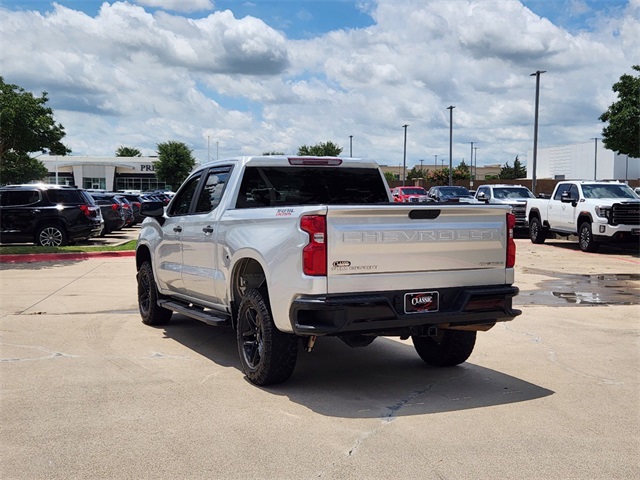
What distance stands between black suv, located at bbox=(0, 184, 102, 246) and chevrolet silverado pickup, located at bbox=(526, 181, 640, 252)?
14.0 metres

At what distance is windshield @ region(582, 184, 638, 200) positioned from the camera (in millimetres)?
20516

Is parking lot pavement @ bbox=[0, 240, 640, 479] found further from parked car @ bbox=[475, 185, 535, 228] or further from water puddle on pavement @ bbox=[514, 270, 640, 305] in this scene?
parked car @ bbox=[475, 185, 535, 228]

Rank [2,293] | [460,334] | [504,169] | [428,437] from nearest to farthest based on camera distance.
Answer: [428,437]
[460,334]
[2,293]
[504,169]

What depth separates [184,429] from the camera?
5.09 meters

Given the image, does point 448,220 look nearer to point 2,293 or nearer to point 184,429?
point 184,429

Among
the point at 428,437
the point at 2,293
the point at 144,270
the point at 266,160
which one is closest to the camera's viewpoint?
the point at 428,437

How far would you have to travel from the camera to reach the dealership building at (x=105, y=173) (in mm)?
98562

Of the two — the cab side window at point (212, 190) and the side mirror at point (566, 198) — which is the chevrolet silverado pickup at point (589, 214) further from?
the cab side window at point (212, 190)

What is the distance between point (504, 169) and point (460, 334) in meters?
134

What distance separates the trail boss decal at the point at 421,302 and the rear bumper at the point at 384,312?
39mm

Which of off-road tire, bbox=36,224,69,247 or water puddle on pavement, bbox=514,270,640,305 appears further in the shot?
off-road tire, bbox=36,224,69,247

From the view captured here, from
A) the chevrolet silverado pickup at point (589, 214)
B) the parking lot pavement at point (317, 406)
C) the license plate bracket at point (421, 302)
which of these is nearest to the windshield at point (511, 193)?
the chevrolet silverado pickup at point (589, 214)

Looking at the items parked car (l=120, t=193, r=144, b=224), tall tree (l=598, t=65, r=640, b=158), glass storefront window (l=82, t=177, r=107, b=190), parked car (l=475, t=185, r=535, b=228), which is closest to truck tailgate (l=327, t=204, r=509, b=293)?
parked car (l=475, t=185, r=535, b=228)

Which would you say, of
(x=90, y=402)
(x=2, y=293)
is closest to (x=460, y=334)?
(x=90, y=402)
